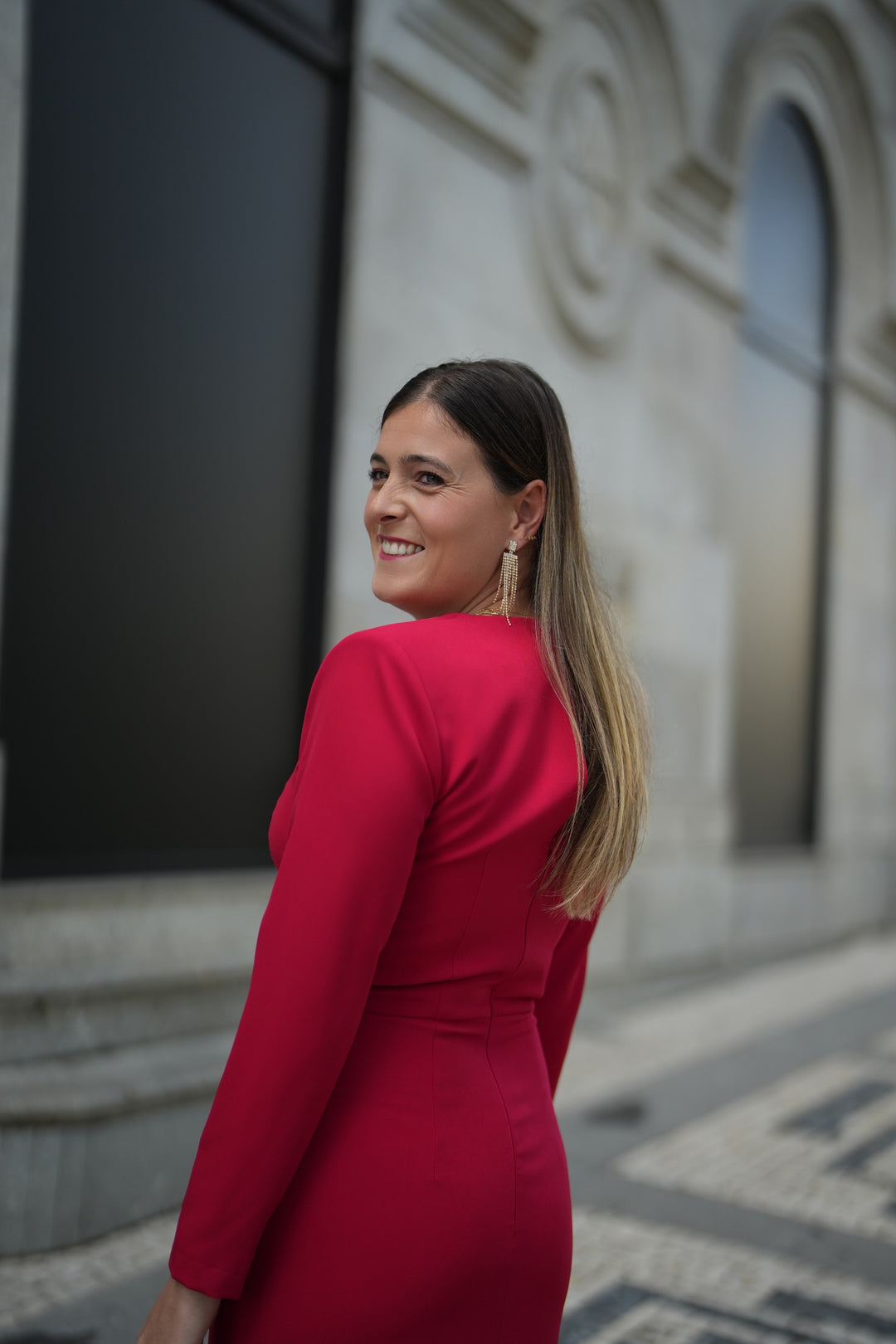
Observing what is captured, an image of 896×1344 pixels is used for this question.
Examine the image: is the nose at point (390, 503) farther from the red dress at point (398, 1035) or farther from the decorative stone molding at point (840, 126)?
the decorative stone molding at point (840, 126)

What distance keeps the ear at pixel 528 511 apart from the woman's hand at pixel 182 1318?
0.94 metres

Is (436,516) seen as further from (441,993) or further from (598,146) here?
(598,146)

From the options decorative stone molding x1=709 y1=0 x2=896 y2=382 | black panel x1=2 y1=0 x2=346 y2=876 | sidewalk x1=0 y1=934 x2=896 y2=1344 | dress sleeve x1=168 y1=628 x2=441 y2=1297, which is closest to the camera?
dress sleeve x1=168 y1=628 x2=441 y2=1297

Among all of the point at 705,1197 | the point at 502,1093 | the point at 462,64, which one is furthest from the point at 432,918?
the point at 462,64

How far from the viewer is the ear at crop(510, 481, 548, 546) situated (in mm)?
1640

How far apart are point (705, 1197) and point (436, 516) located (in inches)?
137

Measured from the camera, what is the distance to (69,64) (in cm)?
446

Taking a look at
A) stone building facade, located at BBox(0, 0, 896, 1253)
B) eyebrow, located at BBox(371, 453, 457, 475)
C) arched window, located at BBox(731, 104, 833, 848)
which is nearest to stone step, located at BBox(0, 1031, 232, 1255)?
stone building facade, located at BBox(0, 0, 896, 1253)

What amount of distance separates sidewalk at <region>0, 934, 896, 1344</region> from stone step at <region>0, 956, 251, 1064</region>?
63cm

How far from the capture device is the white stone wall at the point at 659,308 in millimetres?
5746

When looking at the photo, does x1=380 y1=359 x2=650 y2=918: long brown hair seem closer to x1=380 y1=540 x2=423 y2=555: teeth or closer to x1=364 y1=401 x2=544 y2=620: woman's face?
x1=364 y1=401 x2=544 y2=620: woman's face

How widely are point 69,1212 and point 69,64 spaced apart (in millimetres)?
3730

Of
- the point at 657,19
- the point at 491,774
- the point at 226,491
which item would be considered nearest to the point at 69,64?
the point at 226,491

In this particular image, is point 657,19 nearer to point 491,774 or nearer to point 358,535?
point 358,535
